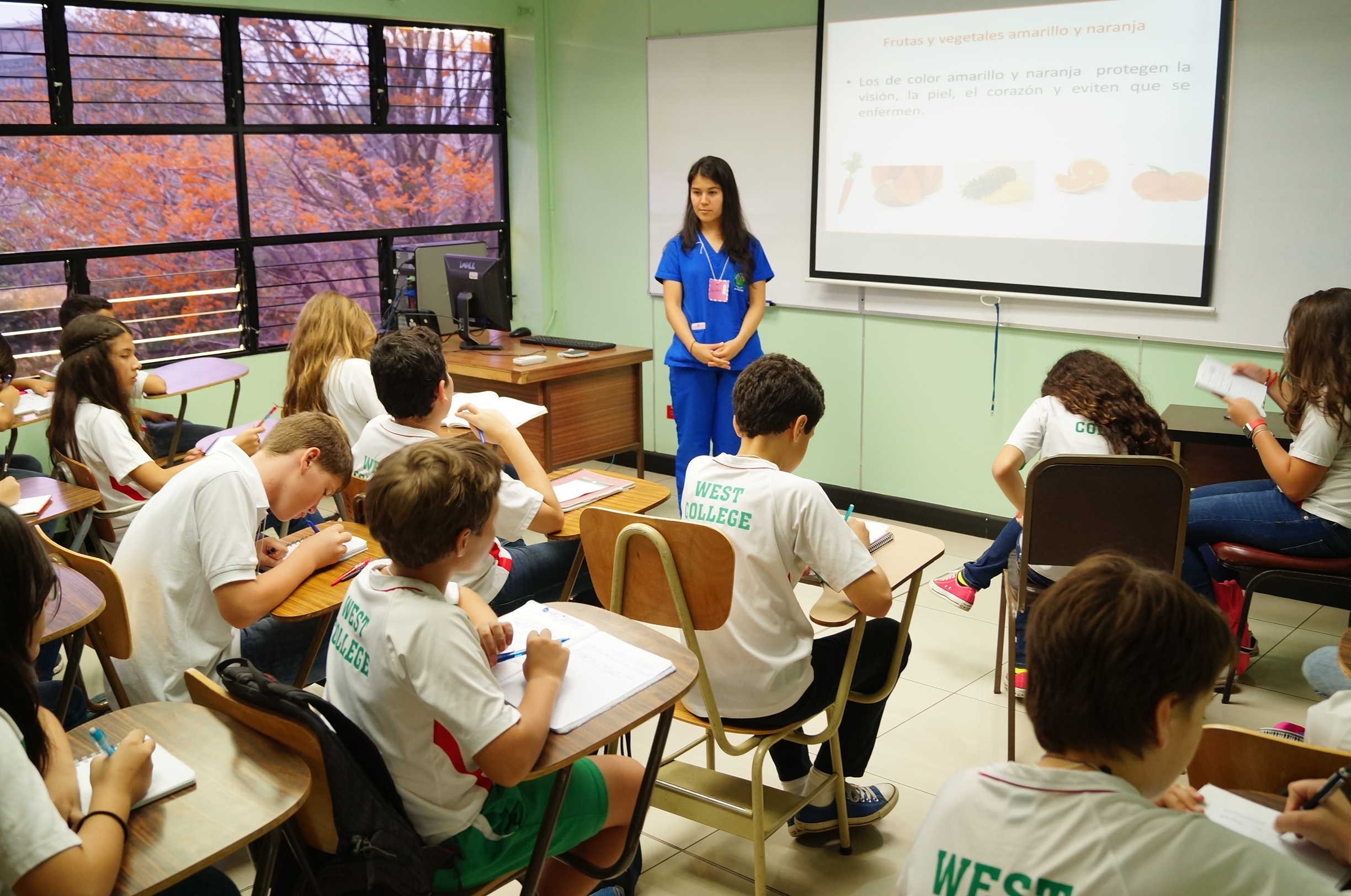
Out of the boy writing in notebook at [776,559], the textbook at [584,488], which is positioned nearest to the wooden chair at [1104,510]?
the boy writing in notebook at [776,559]

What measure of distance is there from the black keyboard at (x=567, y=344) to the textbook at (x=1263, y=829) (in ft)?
13.6

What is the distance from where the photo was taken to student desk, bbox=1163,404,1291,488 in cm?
358

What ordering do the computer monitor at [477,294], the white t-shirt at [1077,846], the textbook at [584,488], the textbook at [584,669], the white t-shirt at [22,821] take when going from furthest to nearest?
the computer monitor at [477,294] → the textbook at [584,488] → the textbook at [584,669] → the white t-shirt at [22,821] → the white t-shirt at [1077,846]

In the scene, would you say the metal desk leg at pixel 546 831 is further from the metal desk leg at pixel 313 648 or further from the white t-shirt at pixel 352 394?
the white t-shirt at pixel 352 394

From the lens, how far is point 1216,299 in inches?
158

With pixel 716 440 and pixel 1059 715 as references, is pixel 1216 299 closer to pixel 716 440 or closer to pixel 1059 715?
pixel 716 440

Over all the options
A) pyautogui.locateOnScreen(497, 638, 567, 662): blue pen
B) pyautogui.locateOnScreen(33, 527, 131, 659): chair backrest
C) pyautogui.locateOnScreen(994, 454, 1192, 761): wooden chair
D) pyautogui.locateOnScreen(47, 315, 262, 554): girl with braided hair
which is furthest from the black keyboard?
pyautogui.locateOnScreen(497, 638, 567, 662): blue pen

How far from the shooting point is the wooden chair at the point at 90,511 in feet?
9.98

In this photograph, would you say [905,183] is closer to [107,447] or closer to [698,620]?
[698,620]

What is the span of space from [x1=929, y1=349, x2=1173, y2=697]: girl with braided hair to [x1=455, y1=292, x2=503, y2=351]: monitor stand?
288cm

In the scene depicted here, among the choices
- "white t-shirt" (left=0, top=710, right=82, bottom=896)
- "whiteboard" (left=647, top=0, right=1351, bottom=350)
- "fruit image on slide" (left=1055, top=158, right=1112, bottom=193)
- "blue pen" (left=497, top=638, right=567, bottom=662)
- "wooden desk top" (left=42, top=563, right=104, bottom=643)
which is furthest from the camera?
"fruit image on slide" (left=1055, top=158, right=1112, bottom=193)

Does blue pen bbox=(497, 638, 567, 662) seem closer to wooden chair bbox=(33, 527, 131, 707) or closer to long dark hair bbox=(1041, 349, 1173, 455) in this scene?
wooden chair bbox=(33, 527, 131, 707)

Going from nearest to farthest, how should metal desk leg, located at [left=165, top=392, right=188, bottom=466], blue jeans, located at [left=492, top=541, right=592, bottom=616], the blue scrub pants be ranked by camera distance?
1. blue jeans, located at [left=492, top=541, right=592, bottom=616]
2. metal desk leg, located at [left=165, top=392, right=188, bottom=466]
3. the blue scrub pants

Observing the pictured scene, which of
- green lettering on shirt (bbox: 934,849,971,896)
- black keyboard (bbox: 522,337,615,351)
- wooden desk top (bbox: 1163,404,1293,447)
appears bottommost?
green lettering on shirt (bbox: 934,849,971,896)
